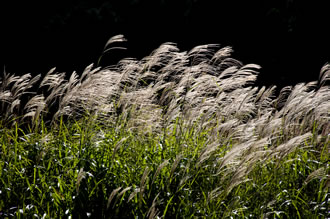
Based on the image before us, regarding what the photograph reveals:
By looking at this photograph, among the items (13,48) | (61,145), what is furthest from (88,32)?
Answer: (61,145)

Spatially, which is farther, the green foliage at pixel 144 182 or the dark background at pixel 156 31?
the dark background at pixel 156 31

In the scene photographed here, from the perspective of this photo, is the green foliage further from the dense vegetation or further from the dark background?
the dark background

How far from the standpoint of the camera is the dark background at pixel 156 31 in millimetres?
8781

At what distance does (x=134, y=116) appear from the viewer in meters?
4.24

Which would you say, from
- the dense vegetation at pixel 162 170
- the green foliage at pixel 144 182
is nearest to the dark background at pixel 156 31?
the dense vegetation at pixel 162 170

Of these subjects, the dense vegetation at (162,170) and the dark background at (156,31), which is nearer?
the dense vegetation at (162,170)

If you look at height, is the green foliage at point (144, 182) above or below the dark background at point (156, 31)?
below

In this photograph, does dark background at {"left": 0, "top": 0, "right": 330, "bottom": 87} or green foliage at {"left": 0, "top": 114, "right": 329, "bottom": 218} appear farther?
dark background at {"left": 0, "top": 0, "right": 330, "bottom": 87}

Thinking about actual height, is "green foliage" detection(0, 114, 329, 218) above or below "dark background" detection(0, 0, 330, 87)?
below

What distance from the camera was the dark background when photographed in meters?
8.78

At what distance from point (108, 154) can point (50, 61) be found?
5831mm

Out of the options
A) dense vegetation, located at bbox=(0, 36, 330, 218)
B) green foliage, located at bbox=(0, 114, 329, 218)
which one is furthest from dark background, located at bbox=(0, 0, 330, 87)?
green foliage, located at bbox=(0, 114, 329, 218)

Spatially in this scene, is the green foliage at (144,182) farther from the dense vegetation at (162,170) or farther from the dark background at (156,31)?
the dark background at (156,31)

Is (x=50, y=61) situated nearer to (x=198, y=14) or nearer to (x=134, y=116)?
(x=198, y=14)
